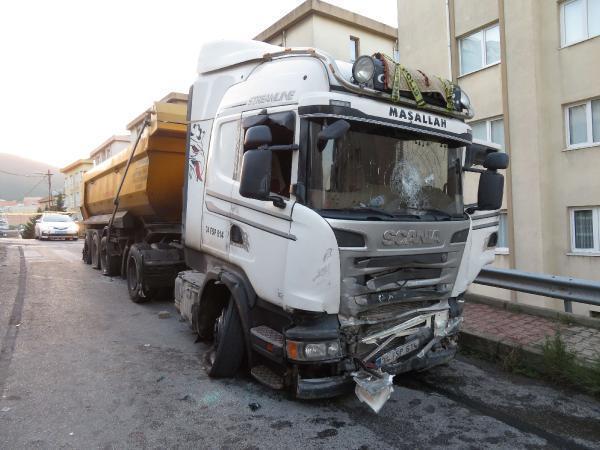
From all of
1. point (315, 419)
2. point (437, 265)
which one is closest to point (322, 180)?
point (437, 265)

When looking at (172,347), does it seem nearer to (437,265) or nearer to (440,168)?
(437,265)

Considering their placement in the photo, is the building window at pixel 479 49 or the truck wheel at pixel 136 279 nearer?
the truck wheel at pixel 136 279

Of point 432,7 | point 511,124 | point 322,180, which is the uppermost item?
point 432,7

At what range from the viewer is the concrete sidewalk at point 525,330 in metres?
4.81

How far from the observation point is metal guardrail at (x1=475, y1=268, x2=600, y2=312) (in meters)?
5.12

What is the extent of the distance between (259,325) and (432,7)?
553 inches

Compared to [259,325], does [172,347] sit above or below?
below

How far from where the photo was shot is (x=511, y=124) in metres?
12.5

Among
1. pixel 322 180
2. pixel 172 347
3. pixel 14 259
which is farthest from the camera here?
pixel 14 259

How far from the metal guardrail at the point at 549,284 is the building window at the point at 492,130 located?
7.73 m

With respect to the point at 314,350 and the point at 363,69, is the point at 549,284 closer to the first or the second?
the point at 314,350

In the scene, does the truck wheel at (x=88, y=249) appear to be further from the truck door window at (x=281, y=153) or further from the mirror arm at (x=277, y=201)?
the mirror arm at (x=277, y=201)

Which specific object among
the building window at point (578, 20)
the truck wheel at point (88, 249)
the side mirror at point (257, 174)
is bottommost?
the truck wheel at point (88, 249)

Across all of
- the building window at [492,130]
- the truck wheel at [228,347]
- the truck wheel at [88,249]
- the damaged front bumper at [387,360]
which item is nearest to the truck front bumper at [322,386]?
the damaged front bumper at [387,360]
